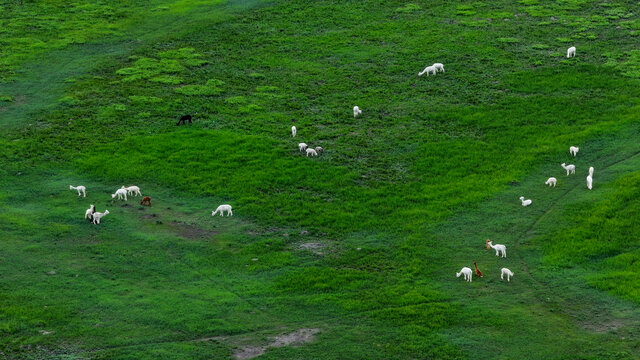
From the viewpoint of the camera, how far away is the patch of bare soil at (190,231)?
44656 mm

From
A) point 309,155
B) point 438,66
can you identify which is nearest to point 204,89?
point 309,155

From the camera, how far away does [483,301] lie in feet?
128

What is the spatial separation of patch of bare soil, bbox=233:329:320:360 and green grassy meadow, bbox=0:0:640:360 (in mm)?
182

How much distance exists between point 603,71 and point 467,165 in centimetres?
1780

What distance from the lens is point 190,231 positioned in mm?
45094

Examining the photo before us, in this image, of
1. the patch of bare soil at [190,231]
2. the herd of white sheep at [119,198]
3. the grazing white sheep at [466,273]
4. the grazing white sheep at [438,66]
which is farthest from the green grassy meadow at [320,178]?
the grazing white sheep at [438,66]

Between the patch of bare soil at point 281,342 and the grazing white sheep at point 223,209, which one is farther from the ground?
the grazing white sheep at point 223,209

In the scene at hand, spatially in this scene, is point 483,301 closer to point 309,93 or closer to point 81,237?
point 81,237

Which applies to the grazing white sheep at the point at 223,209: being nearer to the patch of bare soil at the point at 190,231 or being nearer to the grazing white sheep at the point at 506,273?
the patch of bare soil at the point at 190,231

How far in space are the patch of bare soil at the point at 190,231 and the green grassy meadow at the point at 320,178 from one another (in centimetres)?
14

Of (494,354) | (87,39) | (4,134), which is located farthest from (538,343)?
(87,39)

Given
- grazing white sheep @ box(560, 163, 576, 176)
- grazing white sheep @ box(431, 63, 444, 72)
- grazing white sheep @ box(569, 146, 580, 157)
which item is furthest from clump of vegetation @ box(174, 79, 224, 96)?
grazing white sheep @ box(560, 163, 576, 176)

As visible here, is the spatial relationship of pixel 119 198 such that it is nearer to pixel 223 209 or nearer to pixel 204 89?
pixel 223 209

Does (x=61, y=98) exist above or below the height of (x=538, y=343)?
above
